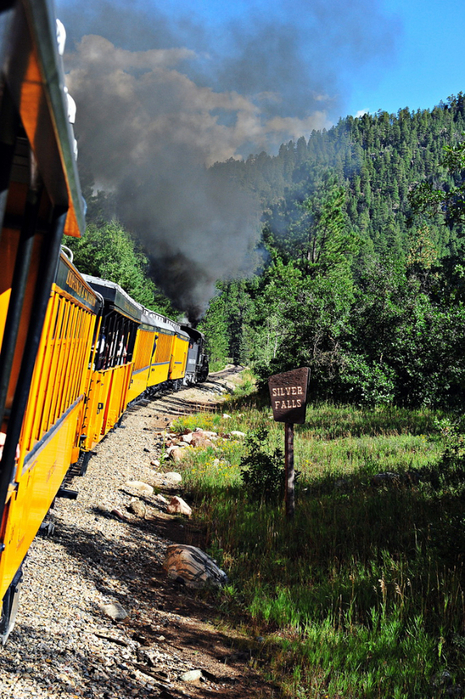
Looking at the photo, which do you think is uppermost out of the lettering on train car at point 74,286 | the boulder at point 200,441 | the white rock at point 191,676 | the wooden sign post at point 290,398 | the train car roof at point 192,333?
the train car roof at point 192,333

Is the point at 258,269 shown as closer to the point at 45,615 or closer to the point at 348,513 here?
the point at 348,513

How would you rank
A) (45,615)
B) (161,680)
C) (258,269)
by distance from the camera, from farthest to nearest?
(258,269)
(45,615)
(161,680)

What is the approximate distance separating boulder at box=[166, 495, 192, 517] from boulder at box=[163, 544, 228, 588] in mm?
1866

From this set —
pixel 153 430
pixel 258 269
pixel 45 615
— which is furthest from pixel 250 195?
pixel 45 615

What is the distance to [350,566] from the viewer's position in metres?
5.31

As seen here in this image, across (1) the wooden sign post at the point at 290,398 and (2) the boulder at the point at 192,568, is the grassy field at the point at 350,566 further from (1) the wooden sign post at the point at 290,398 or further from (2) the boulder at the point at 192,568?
(1) the wooden sign post at the point at 290,398

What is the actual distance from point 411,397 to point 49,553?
14435 mm

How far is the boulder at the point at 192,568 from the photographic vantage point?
200 inches

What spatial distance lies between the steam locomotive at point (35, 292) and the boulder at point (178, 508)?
1.53 meters

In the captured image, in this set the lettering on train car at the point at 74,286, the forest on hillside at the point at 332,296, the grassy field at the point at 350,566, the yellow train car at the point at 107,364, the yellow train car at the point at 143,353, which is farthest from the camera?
the forest on hillside at the point at 332,296

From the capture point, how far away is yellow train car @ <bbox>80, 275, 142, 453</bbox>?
7055 millimetres

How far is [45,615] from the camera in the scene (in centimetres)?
359

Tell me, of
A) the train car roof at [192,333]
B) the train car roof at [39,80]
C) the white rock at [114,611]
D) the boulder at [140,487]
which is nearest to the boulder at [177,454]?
the boulder at [140,487]

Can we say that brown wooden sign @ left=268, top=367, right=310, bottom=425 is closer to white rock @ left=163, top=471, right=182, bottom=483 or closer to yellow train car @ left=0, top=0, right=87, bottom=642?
white rock @ left=163, top=471, right=182, bottom=483
